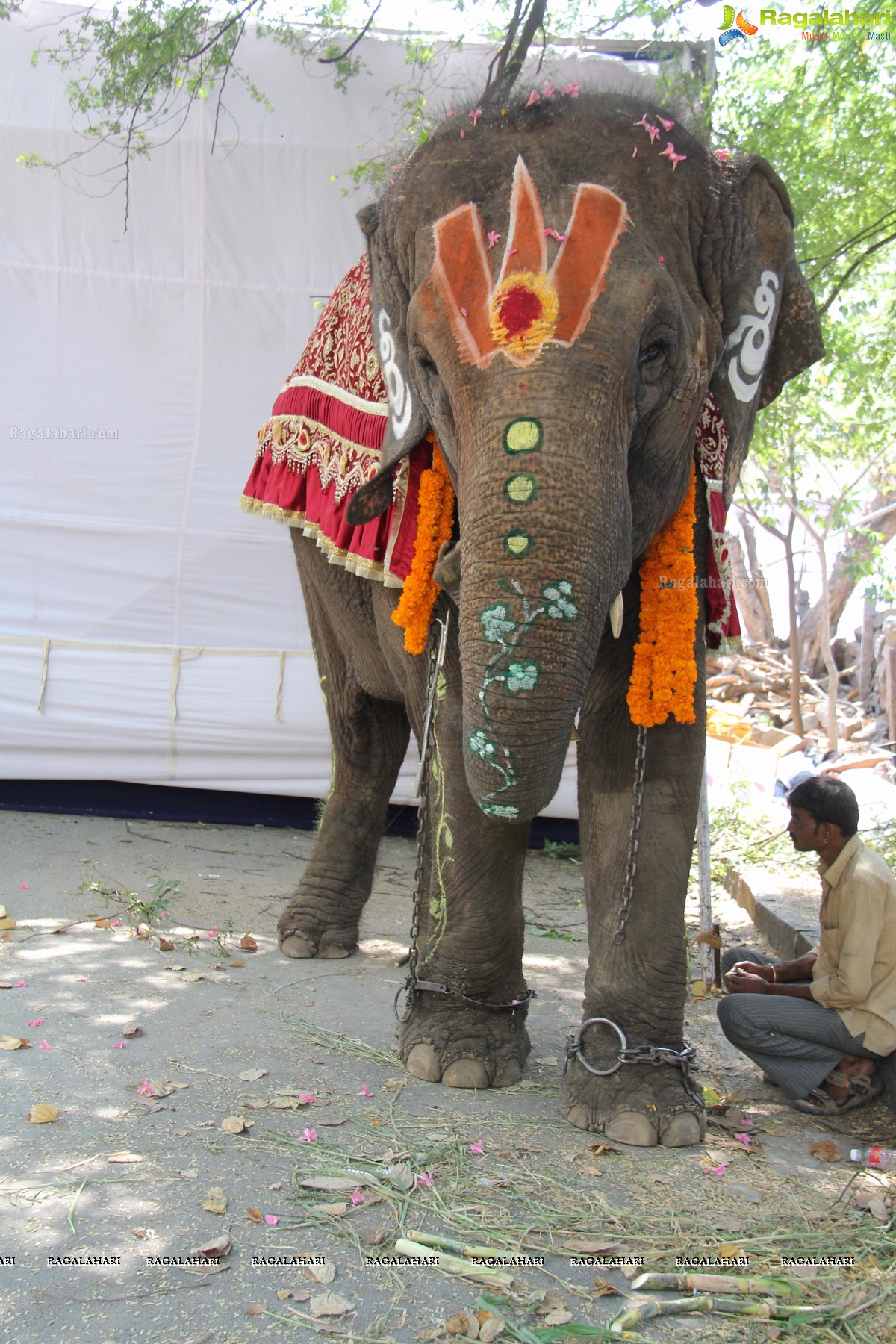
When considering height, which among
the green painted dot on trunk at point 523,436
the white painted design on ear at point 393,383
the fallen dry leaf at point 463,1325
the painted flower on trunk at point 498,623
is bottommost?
the fallen dry leaf at point 463,1325

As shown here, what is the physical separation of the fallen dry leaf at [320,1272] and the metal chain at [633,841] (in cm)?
129

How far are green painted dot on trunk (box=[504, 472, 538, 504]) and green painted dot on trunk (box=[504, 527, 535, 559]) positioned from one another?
0.07 m

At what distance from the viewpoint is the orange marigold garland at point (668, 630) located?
3400mm

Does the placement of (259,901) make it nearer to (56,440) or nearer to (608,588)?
(56,440)

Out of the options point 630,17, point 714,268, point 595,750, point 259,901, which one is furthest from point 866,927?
point 630,17

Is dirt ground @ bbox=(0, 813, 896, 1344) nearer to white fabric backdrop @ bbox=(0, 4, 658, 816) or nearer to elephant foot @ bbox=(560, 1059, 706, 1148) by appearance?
elephant foot @ bbox=(560, 1059, 706, 1148)

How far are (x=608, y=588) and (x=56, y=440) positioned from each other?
5189 millimetres

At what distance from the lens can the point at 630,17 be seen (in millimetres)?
6332

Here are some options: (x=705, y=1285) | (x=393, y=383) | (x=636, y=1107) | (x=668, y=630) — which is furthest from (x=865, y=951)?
(x=393, y=383)

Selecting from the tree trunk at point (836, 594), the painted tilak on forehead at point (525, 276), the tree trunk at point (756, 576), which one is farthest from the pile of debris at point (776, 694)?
the painted tilak on forehead at point (525, 276)

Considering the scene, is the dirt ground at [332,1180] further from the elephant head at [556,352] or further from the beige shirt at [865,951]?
the elephant head at [556,352]

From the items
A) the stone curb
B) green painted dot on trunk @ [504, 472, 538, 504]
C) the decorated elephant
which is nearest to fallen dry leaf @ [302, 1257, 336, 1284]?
the decorated elephant

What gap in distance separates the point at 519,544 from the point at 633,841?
107 centimetres

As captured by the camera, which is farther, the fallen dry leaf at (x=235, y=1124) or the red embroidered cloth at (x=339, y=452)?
the red embroidered cloth at (x=339, y=452)
